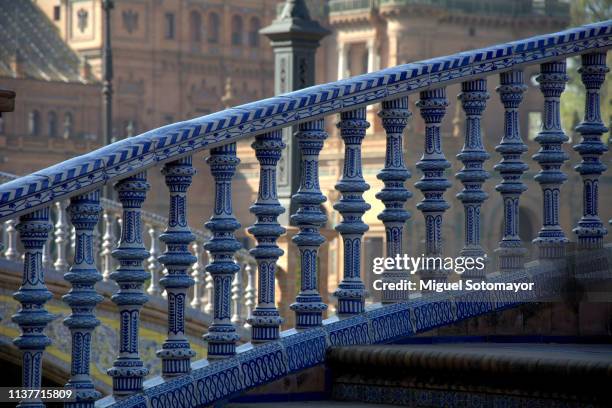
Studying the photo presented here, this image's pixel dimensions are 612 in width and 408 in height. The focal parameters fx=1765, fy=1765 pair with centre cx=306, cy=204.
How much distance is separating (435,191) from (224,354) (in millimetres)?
842

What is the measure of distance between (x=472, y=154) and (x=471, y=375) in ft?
2.72

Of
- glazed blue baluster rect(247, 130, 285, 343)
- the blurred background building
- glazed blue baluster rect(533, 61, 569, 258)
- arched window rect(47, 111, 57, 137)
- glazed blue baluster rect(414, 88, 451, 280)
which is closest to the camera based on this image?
glazed blue baluster rect(247, 130, 285, 343)

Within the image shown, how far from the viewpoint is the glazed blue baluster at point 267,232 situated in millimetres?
4406

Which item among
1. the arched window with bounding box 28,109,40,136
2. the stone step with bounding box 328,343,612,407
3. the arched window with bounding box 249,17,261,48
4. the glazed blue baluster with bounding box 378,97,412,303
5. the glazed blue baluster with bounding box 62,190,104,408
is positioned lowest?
the stone step with bounding box 328,343,612,407

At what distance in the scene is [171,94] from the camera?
214ft

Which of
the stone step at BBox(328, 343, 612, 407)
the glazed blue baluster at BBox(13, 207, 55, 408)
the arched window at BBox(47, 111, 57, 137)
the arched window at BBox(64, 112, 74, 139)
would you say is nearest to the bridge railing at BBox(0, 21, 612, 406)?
the glazed blue baluster at BBox(13, 207, 55, 408)

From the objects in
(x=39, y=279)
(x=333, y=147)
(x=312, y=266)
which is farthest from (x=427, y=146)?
(x=333, y=147)

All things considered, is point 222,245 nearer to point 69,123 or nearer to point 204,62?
point 69,123

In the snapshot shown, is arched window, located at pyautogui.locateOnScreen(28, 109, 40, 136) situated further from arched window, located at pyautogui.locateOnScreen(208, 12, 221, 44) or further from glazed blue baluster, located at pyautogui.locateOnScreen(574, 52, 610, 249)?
glazed blue baluster, located at pyautogui.locateOnScreen(574, 52, 610, 249)

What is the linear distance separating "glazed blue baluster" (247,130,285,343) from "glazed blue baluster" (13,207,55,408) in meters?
0.66

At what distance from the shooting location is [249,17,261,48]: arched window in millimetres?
68875

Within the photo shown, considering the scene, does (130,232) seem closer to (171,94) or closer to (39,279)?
(39,279)

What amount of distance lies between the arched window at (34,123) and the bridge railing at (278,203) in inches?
2130

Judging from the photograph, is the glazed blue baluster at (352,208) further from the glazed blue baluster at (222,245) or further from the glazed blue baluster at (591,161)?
the glazed blue baluster at (591,161)
